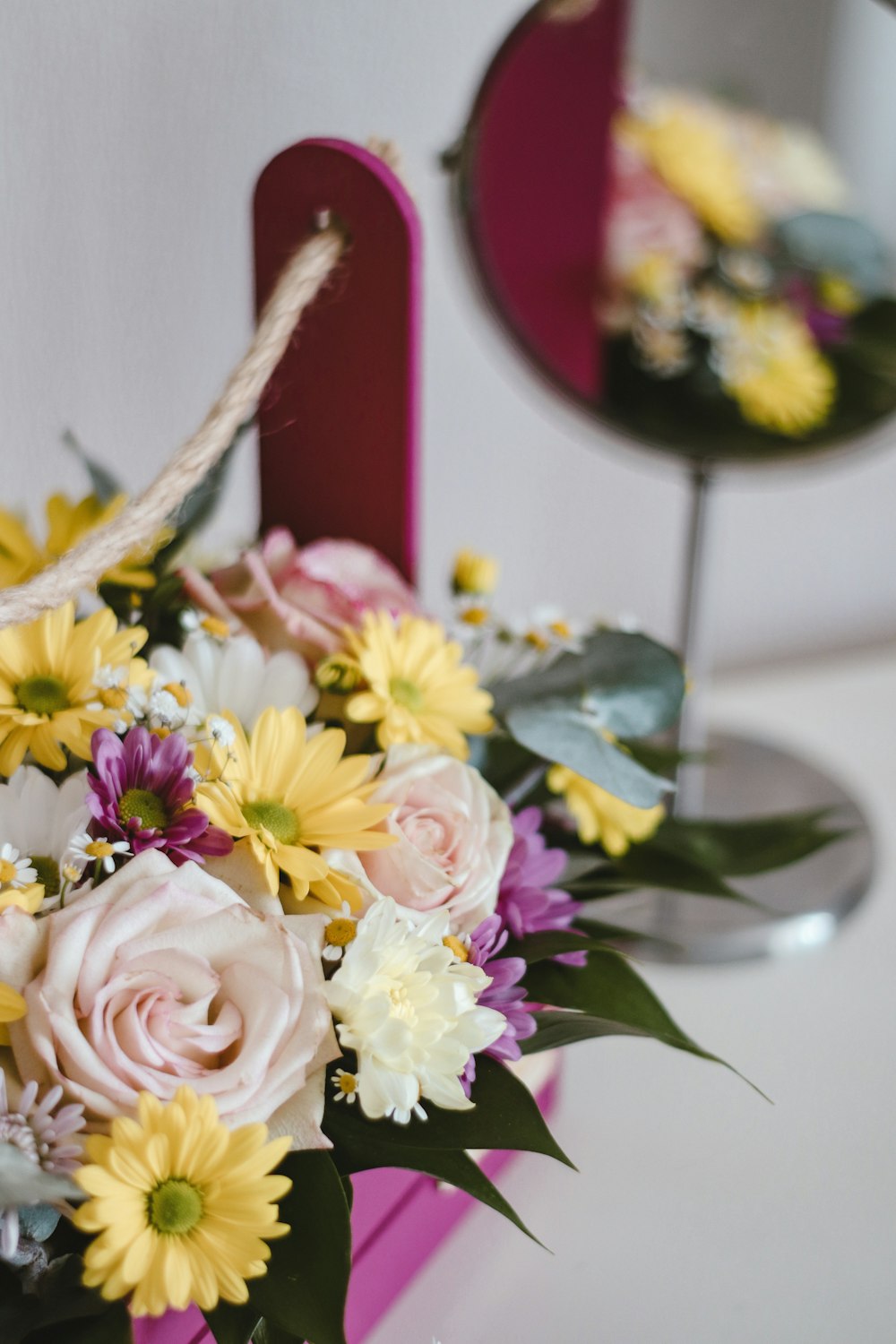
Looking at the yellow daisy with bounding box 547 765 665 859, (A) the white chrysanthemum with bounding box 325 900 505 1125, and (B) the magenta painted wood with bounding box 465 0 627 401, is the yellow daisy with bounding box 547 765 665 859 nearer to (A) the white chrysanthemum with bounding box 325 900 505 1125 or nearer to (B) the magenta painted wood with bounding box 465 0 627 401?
(A) the white chrysanthemum with bounding box 325 900 505 1125

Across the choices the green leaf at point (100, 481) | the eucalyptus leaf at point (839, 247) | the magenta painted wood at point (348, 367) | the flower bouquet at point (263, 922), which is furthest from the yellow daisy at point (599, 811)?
the eucalyptus leaf at point (839, 247)

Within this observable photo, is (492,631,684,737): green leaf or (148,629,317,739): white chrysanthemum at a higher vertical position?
(148,629,317,739): white chrysanthemum

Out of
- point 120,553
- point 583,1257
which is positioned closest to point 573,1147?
point 583,1257

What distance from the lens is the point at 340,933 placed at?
0.33 meters

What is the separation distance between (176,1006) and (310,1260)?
0.26ft

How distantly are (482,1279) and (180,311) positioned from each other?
0.43m

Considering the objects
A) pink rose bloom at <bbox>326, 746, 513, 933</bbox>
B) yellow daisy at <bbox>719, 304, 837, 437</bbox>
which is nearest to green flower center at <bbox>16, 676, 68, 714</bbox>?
pink rose bloom at <bbox>326, 746, 513, 933</bbox>

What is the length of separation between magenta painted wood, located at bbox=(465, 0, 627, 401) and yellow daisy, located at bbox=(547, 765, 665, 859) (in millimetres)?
274

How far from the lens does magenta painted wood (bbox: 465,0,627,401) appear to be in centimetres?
61

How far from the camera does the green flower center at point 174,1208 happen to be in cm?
28

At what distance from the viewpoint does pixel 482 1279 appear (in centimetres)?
45

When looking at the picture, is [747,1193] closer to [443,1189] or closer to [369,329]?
→ [443,1189]

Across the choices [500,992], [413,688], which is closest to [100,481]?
[413,688]

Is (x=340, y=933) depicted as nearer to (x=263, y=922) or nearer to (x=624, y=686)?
(x=263, y=922)
